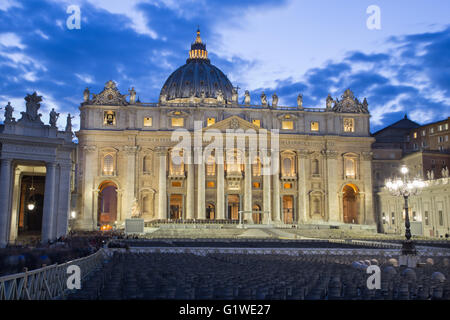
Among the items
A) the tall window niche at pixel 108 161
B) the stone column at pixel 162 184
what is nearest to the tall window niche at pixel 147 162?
the stone column at pixel 162 184

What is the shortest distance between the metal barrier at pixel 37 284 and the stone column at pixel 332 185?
207ft

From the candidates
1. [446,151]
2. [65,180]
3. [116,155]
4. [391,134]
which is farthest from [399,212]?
[65,180]

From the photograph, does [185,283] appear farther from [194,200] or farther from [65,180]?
[194,200]

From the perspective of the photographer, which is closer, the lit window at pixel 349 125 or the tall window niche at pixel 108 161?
the tall window niche at pixel 108 161

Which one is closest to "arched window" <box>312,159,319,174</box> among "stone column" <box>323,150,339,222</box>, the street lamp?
"stone column" <box>323,150,339,222</box>

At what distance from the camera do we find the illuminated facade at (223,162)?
71.4m

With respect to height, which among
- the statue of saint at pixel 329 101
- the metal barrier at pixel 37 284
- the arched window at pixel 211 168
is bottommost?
the metal barrier at pixel 37 284

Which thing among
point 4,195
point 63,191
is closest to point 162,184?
point 63,191

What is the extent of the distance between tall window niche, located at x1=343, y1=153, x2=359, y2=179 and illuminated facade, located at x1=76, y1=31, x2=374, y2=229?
0.54 feet

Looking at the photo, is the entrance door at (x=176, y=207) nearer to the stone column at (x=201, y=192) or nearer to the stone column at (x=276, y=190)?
the stone column at (x=201, y=192)

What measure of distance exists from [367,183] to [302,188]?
11.3m

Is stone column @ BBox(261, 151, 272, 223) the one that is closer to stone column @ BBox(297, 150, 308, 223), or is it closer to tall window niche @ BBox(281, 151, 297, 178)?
tall window niche @ BBox(281, 151, 297, 178)

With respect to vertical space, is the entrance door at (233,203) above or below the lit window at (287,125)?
below

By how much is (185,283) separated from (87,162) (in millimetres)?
61897
